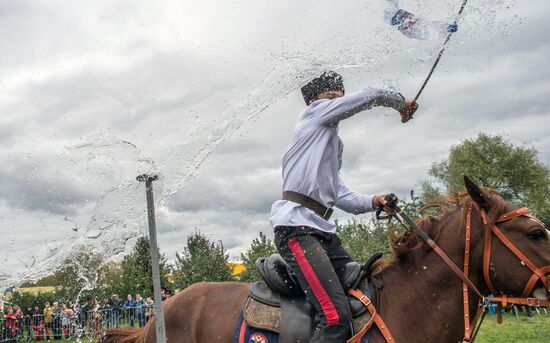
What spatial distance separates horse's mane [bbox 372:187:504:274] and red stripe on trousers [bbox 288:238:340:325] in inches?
28.9

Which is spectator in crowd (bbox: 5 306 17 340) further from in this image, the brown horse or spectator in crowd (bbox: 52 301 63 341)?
the brown horse

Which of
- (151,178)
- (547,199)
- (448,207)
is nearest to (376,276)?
(448,207)

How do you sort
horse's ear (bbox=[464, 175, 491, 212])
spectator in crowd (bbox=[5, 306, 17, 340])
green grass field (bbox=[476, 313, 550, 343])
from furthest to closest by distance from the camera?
spectator in crowd (bbox=[5, 306, 17, 340])
green grass field (bbox=[476, 313, 550, 343])
horse's ear (bbox=[464, 175, 491, 212])

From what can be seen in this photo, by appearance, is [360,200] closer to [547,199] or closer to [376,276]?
[376,276]

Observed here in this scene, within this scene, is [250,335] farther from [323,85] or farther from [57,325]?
[57,325]

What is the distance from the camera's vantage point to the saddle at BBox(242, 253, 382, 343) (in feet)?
16.3

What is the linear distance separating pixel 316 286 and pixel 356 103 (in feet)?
5.00

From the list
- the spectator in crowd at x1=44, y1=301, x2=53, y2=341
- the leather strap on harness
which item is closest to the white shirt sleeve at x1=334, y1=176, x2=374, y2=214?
the leather strap on harness

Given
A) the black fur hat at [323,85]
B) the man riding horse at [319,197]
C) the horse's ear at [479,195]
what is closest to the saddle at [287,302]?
the man riding horse at [319,197]

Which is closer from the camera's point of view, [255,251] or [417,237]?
[417,237]

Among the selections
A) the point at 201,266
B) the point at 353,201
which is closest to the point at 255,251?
the point at 201,266

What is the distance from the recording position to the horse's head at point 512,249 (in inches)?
183

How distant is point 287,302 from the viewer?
5238 mm

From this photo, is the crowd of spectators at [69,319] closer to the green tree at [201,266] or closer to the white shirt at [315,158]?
the green tree at [201,266]
